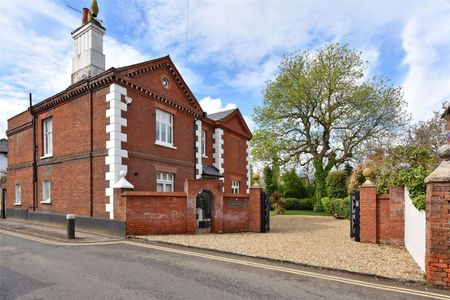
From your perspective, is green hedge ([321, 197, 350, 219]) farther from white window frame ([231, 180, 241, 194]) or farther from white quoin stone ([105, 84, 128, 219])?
white quoin stone ([105, 84, 128, 219])

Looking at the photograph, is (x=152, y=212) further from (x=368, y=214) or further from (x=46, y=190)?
(x=46, y=190)

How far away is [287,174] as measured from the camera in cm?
3416

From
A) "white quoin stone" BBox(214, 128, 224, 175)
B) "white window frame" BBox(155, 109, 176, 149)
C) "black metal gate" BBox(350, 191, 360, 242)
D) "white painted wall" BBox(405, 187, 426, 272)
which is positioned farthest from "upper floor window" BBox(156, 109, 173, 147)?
"white painted wall" BBox(405, 187, 426, 272)

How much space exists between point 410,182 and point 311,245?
12.0 feet

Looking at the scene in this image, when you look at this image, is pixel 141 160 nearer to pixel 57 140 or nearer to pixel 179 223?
pixel 179 223

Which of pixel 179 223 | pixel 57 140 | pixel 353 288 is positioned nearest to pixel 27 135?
pixel 57 140

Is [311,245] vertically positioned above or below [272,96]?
below

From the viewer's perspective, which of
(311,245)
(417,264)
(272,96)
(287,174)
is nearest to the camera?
(417,264)

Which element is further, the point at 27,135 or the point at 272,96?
the point at 272,96

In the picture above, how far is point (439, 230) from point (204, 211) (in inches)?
369

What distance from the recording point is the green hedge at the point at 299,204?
32.6m

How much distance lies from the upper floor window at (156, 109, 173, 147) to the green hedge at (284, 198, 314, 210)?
1945 centimetres

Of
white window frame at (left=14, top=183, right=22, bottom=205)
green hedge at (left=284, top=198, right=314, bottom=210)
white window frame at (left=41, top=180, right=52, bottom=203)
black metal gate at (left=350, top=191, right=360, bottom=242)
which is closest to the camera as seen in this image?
black metal gate at (left=350, top=191, right=360, bottom=242)

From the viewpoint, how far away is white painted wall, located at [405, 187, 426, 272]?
7.12 metres
